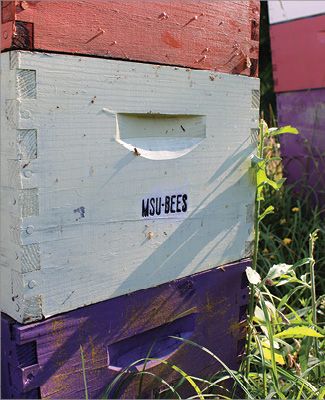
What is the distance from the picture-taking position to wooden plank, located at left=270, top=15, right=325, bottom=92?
2408 millimetres

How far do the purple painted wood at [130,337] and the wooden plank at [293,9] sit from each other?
4.60 feet

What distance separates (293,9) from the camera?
2.46 meters

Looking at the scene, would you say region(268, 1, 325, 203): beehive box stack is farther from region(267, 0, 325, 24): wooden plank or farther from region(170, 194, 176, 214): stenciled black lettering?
region(170, 194, 176, 214): stenciled black lettering

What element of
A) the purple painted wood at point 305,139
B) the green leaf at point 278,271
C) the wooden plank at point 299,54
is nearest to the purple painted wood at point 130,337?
the green leaf at point 278,271

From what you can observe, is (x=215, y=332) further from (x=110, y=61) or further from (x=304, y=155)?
(x=304, y=155)

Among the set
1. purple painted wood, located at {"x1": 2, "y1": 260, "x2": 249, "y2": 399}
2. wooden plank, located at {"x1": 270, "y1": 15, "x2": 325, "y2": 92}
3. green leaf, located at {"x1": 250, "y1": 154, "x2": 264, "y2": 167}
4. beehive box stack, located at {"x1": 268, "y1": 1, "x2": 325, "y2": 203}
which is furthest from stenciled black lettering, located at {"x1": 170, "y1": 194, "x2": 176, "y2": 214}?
wooden plank, located at {"x1": 270, "y1": 15, "x2": 325, "y2": 92}

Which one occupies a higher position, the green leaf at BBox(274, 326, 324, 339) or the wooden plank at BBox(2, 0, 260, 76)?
the wooden plank at BBox(2, 0, 260, 76)

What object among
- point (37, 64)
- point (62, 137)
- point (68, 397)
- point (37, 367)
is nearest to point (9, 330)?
point (37, 367)

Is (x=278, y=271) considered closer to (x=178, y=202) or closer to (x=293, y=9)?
(x=178, y=202)

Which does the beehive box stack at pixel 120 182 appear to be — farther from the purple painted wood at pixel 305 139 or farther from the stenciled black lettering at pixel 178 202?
the purple painted wood at pixel 305 139

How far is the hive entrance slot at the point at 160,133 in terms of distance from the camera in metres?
1.15

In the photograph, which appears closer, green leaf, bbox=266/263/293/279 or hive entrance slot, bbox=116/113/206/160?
hive entrance slot, bbox=116/113/206/160

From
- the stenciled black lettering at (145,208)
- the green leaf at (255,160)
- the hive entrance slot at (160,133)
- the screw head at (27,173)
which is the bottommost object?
the stenciled black lettering at (145,208)

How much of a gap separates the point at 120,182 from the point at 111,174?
3 cm
